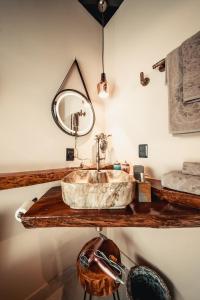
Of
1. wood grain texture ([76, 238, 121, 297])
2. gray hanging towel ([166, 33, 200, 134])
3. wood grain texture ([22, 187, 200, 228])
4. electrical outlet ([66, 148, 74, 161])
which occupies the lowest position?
wood grain texture ([76, 238, 121, 297])

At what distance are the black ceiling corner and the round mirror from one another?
0.87 metres

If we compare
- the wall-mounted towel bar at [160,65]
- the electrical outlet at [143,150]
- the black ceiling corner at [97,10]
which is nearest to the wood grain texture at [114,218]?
the electrical outlet at [143,150]

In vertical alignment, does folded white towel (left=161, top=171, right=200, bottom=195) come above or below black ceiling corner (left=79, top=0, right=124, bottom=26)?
below

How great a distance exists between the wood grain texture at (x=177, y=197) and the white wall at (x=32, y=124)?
0.78 metres

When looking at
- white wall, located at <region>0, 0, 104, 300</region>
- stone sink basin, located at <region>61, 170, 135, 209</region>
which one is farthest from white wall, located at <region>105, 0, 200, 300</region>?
stone sink basin, located at <region>61, 170, 135, 209</region>

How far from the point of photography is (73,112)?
134 cm

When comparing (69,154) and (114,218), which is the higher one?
(69,154)

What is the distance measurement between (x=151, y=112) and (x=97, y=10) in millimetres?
1223

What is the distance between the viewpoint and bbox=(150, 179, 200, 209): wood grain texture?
0.69 m

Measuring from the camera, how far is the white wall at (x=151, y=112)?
36.9 inches

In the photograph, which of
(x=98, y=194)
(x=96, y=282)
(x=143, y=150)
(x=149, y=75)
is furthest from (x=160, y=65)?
(x=96, y=282)

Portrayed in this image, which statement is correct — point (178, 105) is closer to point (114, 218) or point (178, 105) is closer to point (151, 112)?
point (151, 112)

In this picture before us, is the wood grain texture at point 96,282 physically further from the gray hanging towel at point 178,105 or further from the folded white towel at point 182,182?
the gray hanging towel at point 178,105

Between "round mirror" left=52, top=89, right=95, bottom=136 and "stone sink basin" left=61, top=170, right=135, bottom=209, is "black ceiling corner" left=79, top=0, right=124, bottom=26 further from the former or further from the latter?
"stone sink basin" left=61, top=170, right=135, bottom=209
